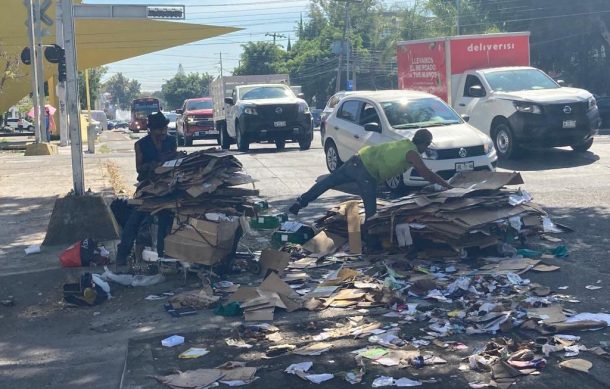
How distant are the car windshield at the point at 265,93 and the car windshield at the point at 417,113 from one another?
32.3 ft

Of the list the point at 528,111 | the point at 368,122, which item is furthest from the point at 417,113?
the point at 528,111

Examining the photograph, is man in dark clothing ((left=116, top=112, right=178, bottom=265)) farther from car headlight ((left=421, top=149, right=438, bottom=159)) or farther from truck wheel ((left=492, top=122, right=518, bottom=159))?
truck wheel ((left=492, top=122, right=518, bottom=159))

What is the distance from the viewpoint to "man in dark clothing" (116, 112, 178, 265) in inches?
372

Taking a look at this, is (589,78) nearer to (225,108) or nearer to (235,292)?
(225,108)

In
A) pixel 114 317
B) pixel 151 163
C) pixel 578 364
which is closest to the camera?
pixel 578 364

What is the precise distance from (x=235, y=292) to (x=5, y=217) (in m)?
6.75

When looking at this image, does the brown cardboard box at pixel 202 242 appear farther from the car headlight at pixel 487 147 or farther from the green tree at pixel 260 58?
the green tree at pixel 260 58

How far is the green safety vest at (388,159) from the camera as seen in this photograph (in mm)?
10445

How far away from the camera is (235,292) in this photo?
26.5ft

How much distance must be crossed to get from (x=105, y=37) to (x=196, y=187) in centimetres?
3794

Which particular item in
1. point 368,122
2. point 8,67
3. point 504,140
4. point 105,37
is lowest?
point 504,140

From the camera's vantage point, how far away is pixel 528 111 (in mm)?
17500

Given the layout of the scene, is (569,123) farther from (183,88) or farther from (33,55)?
(183,88)

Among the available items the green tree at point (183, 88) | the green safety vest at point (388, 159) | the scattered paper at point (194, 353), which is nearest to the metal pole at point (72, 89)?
the green safety vest at point (388, 159)
